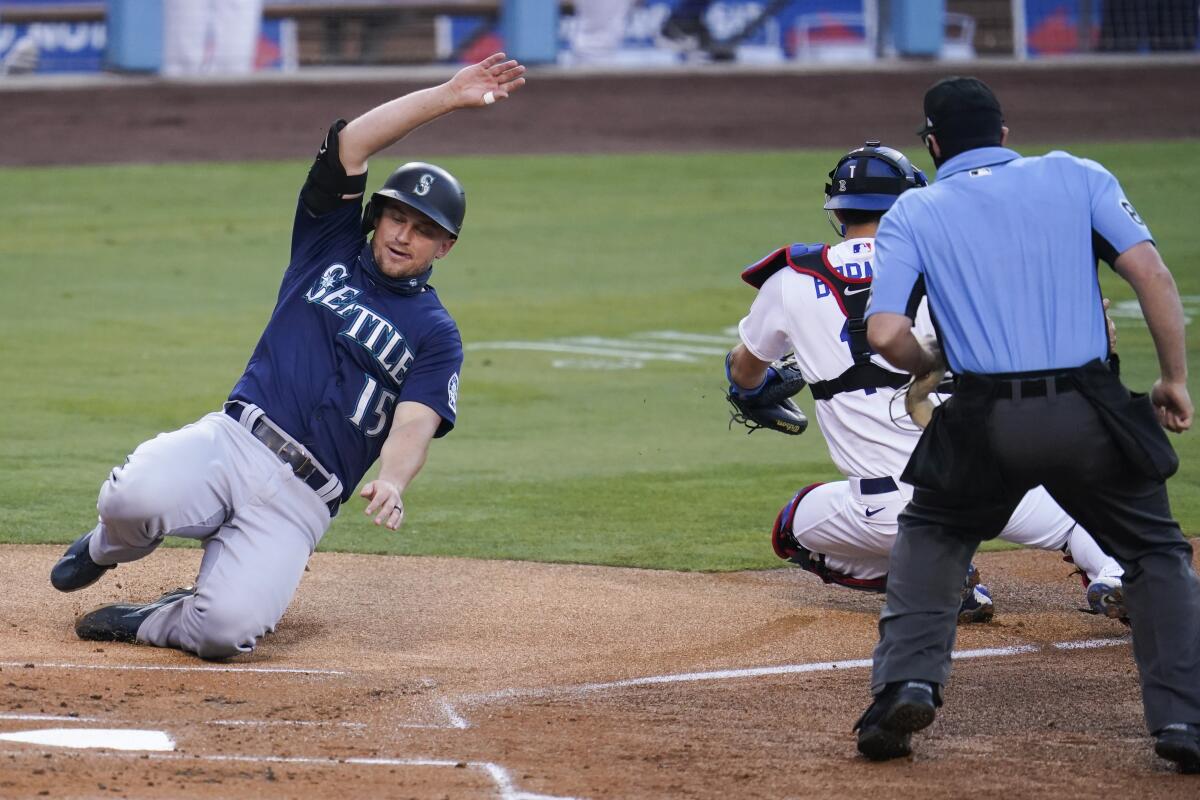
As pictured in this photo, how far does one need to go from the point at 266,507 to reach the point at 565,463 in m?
3.84

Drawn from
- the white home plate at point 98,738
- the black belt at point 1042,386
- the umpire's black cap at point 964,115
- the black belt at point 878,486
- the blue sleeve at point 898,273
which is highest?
the umpire's black cap at point 964,115

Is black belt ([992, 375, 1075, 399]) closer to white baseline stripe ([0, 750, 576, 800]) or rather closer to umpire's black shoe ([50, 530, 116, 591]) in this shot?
white baseline stripe ([0, 750, 576, 800])

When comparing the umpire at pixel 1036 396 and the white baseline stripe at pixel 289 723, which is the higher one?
the umpire at pixel 1036 396

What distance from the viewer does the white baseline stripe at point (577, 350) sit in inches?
507

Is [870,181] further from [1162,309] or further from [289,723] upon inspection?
[289,723]

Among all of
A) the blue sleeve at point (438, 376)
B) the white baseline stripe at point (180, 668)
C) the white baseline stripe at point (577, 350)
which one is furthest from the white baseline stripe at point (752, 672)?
the white baseline stripe at point (577, 350)

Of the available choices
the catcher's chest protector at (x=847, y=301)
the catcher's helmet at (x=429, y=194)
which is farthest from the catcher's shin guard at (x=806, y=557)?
the catcher's helmet at (x=429, y=194)

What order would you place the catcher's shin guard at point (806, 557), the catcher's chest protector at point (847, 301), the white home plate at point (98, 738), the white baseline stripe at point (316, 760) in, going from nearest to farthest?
the white baseline stripe at point (316, 760), the white home plate at point (98, 738), the catcher's chest protector at point (847, 301), the catcher's shin guard at point (806, 557)

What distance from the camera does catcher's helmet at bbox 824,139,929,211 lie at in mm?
5863

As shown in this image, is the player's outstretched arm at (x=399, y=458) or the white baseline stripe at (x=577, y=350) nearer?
the player's outstretched arm at (x=399, y=458)

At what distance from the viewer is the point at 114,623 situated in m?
5.48

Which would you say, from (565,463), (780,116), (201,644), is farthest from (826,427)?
(780,116)

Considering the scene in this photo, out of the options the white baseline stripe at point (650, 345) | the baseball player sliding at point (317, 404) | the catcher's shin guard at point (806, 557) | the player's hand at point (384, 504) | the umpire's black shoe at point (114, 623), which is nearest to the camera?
the player's hand at point (384, 504)

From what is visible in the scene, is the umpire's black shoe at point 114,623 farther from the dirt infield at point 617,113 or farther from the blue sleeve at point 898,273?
the dirt infield at point 617,113
